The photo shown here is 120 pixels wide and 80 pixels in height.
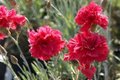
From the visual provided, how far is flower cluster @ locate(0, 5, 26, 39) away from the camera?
180 centimetres

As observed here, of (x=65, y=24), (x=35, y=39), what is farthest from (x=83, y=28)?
(x=65, y=24)

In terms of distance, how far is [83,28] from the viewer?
5.72ft

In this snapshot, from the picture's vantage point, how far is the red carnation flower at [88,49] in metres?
1.56

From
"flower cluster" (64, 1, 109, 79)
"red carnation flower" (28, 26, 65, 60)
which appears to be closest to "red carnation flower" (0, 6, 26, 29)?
"red carnation flower" (28, 26, 65, 60)

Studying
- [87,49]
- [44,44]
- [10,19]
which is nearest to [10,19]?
[10,19]

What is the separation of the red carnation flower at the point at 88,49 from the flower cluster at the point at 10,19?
371 millimetres

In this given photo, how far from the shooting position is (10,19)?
184cm

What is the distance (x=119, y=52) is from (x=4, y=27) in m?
1.84

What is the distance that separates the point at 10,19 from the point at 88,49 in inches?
18.1

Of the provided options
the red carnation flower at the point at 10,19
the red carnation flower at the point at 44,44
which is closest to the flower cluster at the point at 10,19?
the red carnation flower at the point at 10,19

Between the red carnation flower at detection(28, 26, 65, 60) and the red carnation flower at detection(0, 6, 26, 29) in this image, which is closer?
the red carnation flower at detection(28, 26, 65, 60)

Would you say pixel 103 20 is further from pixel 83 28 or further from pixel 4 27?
pixel 4 27

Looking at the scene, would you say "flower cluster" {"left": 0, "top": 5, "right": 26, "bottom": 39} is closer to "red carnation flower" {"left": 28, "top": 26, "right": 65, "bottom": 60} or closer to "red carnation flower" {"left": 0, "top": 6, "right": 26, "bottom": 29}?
"red carnation flower" {"left": 0, "top": 6, "right": 26, "bottom": 29}

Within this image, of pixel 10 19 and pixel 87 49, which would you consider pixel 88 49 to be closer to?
pixel 87 49
